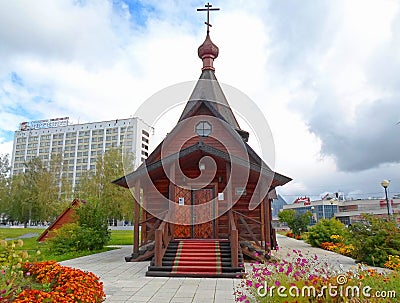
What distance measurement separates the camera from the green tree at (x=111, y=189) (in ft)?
75.4

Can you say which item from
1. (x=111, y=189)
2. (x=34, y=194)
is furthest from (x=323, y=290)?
(x=34, y=194)

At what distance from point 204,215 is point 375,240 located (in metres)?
5.27

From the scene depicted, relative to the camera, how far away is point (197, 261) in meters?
8.01

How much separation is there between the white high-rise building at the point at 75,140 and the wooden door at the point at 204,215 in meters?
60.2

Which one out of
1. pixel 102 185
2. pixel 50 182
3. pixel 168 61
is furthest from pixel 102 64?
pixel 50 182

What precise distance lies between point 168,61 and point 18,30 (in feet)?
17.2

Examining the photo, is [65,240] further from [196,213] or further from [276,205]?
[276,205]

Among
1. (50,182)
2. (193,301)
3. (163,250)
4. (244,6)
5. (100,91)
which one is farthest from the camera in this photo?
(50,182)

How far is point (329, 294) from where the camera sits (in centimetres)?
355

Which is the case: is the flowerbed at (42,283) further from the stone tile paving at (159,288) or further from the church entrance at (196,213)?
the church entrance at (196,213)

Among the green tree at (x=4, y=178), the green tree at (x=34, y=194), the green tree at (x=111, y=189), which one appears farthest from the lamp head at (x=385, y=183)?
the green tree at (x=4, y=178)

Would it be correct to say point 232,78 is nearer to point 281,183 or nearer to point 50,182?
point 281,183

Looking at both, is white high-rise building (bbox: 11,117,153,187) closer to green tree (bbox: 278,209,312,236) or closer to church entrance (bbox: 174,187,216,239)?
green tree (bbox: 278,209,312,236)

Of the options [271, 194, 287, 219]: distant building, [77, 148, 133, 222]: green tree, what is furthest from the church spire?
[271, 194, 287, 219]: distant building
